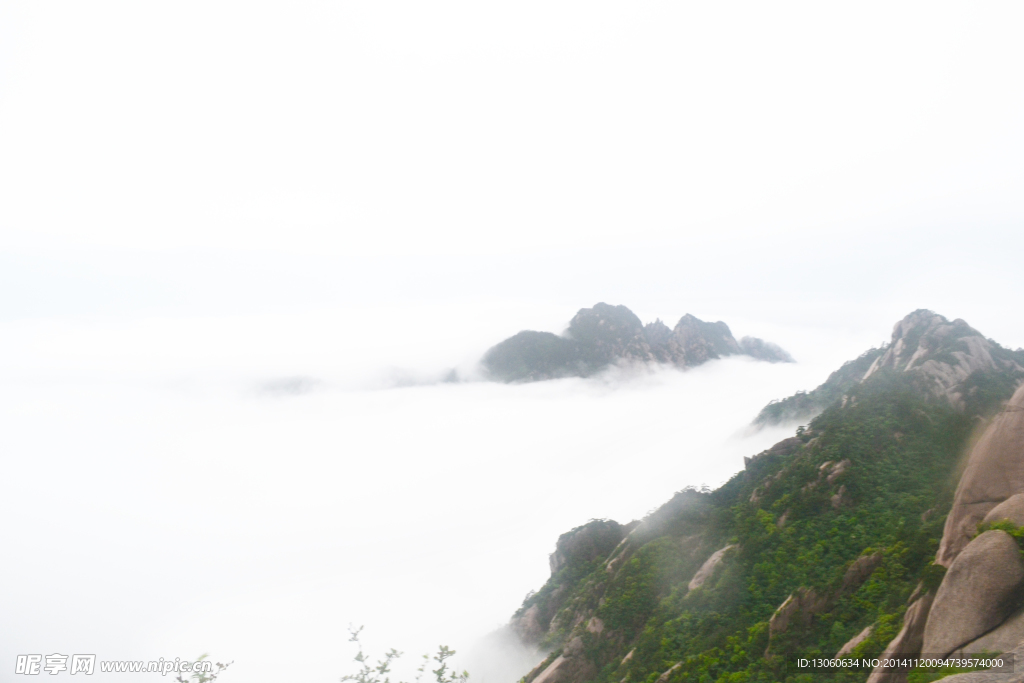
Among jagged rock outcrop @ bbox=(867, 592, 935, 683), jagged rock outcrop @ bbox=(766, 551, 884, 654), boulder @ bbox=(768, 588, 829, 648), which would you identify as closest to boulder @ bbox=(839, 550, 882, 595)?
jagged rock outcrop @ bbox=(766, 551, 884, 654)

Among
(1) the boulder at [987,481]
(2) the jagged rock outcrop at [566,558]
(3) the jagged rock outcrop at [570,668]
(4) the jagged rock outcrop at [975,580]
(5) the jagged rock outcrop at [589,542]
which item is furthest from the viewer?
(5) the jagged rock outcrop at [589,542]

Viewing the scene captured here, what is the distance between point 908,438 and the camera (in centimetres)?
2852

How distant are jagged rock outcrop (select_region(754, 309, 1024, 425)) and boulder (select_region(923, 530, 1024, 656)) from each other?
90.7 ft

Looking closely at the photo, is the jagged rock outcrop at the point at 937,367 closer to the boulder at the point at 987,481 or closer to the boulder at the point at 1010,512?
the boulder at the point at 987,481

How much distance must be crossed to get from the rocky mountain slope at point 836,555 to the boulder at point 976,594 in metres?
0.04

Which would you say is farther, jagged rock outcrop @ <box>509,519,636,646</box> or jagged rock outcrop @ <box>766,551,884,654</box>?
jagged rock outcrop @ <box>509,519,636,646</box>

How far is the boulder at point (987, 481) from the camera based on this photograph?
47.2 ft

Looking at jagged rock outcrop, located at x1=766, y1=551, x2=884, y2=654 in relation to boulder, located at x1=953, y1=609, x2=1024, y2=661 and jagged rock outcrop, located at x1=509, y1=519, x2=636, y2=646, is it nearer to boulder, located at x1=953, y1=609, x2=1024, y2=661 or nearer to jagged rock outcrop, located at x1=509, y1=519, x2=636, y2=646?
boulder, located at x1=953, y1=609, x2=1024, y2=661

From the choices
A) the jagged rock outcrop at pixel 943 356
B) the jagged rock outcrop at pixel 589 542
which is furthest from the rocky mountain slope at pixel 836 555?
the jagged rock outcrop at pixel 943 356

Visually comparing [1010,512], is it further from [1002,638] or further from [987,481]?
[1002,638]

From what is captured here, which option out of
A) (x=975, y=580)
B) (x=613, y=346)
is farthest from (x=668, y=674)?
(x=613, y=346)

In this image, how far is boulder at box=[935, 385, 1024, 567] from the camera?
14.4 m

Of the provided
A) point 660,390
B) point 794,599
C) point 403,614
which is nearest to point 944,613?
point 794,599

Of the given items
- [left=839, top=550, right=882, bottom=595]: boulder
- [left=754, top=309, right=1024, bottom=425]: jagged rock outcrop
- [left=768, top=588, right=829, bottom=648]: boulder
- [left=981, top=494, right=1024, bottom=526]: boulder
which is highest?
[left=754, top=309, right=1024, bottom=425]: jagged rock outcrop
